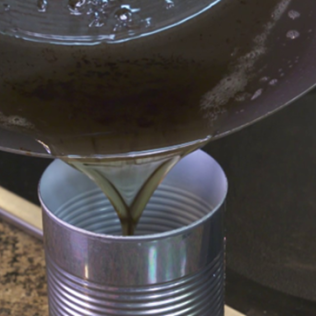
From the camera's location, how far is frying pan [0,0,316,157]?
17.3 inches

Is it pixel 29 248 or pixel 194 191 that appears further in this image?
pixel 29 248

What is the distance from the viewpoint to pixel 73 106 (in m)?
0.46

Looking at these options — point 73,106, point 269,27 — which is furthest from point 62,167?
point 269,27

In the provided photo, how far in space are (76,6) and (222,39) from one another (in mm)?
143

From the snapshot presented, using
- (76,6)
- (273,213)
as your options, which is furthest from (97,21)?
(273,213)

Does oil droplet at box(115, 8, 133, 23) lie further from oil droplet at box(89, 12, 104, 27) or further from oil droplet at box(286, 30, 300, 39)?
oil droplet at box(286, 30, 300, 39)

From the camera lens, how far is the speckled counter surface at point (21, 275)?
710mm

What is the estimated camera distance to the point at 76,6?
1.61ft

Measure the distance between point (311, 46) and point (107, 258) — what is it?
247 millimetres

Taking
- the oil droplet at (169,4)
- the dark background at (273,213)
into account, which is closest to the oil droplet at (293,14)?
the oil droplet at (169,4)

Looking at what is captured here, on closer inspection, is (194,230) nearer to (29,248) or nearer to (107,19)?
(107,19)

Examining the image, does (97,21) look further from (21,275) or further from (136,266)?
(21,275)

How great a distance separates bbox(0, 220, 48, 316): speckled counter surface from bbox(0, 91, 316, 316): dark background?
29 centimetres

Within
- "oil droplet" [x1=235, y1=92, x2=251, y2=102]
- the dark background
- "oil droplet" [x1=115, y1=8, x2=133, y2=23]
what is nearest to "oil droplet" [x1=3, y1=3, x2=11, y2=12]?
"oil droplet" [x1=115, y1=8, x2=133, y2=23]
